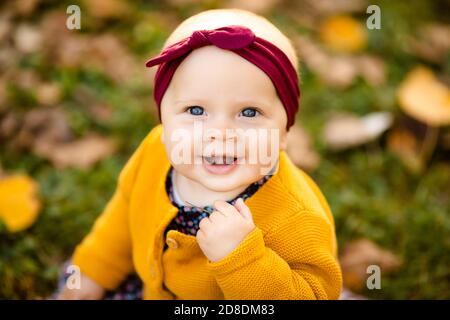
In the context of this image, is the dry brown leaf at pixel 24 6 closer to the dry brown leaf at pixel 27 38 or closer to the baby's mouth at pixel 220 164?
the dry brown leaf at pixel 27 38

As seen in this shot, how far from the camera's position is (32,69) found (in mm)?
2279

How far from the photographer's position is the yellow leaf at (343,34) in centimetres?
255

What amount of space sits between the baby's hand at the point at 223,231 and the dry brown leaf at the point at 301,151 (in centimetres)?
91

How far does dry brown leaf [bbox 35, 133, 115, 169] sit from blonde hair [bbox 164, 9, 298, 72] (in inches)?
39.1

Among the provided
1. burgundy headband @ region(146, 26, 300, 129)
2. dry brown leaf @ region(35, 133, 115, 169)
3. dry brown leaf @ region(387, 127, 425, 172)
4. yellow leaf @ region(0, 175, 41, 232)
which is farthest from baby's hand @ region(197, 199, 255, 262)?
dry brown leaf @ region(387, 127, 425, 172)

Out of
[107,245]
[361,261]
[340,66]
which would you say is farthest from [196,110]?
[340,66]

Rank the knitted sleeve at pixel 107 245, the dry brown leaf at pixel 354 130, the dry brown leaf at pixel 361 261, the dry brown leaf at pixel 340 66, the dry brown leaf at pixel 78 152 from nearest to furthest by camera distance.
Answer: the knitted sleeve at pixel 107 245 → the dry brown leaf at pixel 361 261 → the dry brown leaf at pixel 78 152 → the dry brown leaf at pixel 354 130 → the dry brown leaf at pixel 340 66

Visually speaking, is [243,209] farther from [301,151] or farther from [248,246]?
[301,151]

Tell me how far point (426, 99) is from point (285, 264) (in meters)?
1.24

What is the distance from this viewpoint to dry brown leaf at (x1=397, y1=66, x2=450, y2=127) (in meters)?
2.08

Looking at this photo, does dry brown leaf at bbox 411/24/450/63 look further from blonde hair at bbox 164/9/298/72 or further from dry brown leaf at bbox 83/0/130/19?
blonde hair at bbox 164/9/298/72

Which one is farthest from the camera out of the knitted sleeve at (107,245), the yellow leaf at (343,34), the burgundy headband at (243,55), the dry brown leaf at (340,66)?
the yellow leaf at (343,34)

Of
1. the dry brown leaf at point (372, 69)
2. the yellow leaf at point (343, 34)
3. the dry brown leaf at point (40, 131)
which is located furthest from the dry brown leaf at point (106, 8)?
the dry brown leaf at point (372, 69)
